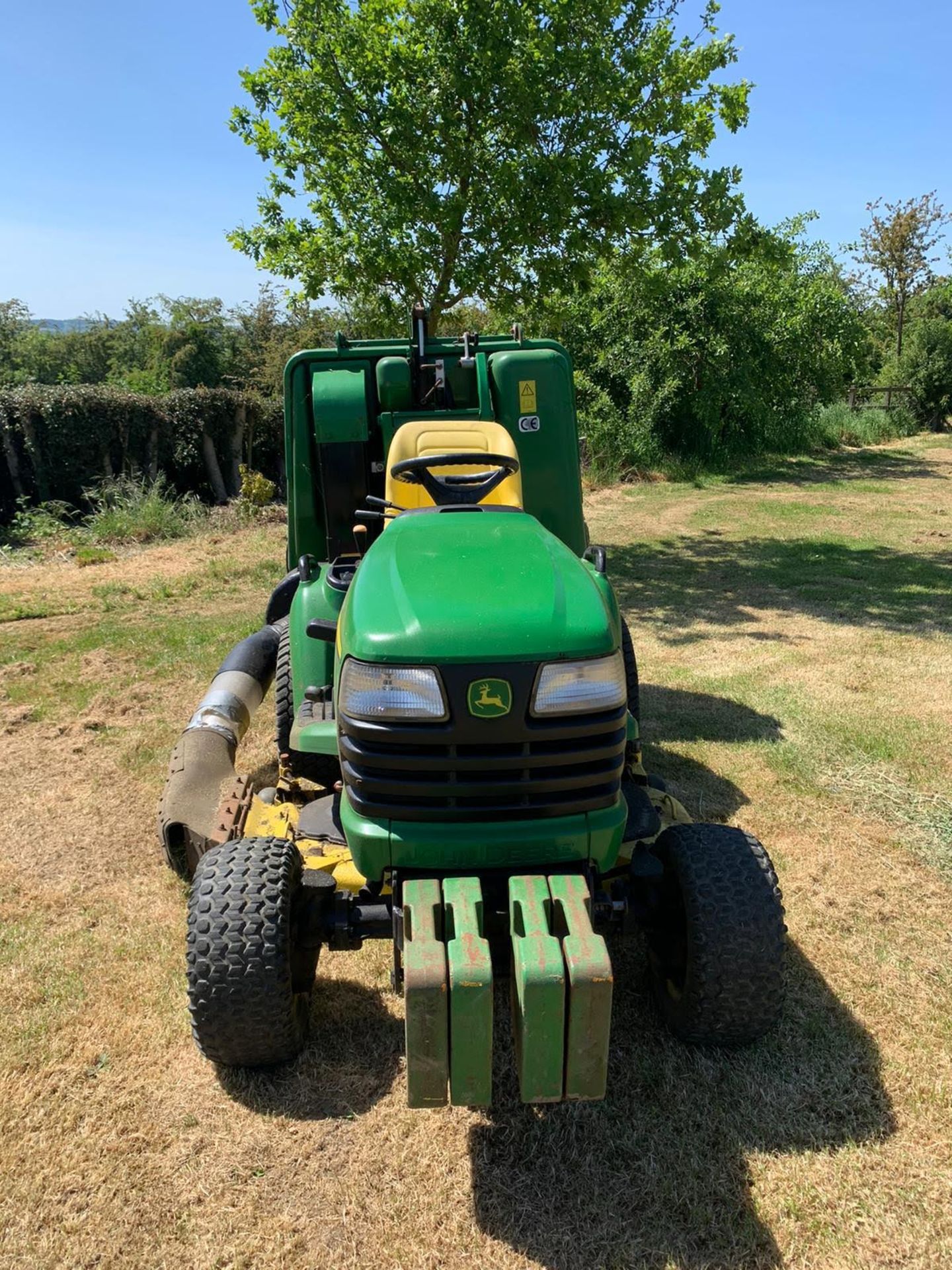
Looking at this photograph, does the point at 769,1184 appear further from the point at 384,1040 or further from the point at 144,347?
the point at 144,347

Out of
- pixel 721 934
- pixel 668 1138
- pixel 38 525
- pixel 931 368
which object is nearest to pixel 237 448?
pixel 38 525

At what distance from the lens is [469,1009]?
2082 millimetres

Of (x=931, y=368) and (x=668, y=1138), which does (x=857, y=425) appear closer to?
(x=931, y=368)

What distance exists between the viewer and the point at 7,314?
39.6 meters

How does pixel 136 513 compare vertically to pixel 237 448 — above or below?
below

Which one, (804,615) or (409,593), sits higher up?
(409,593)

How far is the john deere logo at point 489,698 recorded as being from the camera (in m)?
2.25

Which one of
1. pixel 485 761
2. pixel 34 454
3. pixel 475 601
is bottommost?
pixel 34 454

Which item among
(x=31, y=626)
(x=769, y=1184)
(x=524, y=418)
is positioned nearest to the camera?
(x=769, y=1184)

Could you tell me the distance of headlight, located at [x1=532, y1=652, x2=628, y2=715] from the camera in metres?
2.28

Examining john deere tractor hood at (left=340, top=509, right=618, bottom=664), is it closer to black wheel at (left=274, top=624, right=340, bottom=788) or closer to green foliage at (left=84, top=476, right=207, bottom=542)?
black wheel at (left=274, top=624, right=340, bottom=788)

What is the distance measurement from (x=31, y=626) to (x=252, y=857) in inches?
227

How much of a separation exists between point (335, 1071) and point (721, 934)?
122 centimetres

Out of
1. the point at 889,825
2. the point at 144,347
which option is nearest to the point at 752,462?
the point at 889,825
